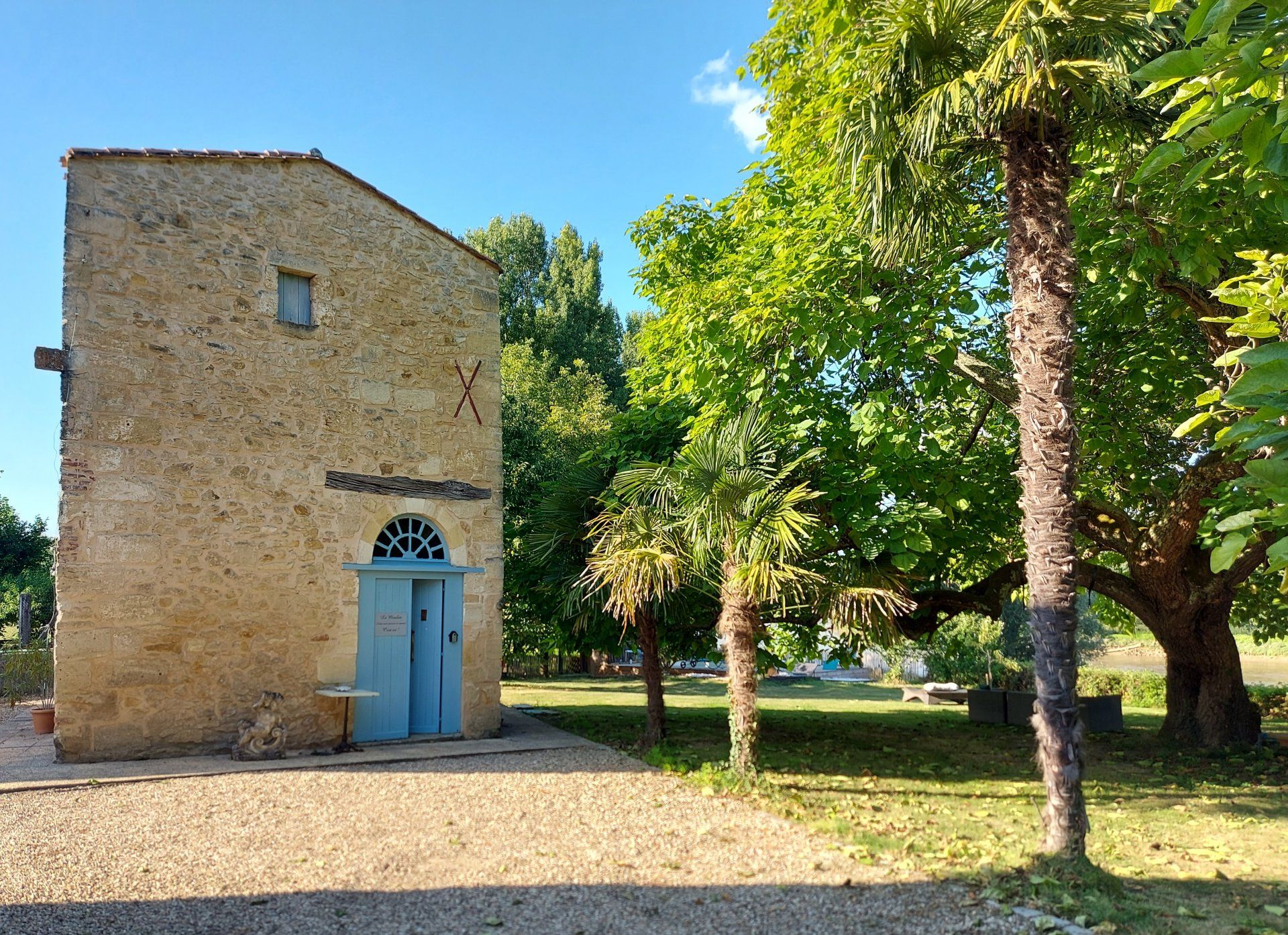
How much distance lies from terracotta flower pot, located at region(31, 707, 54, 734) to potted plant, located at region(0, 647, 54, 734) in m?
4.20

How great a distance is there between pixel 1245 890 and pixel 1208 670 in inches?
297

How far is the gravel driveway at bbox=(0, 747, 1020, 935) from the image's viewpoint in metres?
4.96

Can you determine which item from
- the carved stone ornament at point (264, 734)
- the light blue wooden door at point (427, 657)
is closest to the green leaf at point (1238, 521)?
the carved stone ornament at point (264, 734)

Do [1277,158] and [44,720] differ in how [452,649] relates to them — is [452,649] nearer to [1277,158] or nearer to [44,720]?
[44,720]

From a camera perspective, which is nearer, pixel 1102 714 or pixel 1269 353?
pixel 1269 353

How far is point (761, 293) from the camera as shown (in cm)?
848

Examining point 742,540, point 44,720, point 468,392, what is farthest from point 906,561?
point 44,720

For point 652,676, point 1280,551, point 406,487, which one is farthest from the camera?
point 406,487

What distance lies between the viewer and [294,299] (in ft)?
35.3

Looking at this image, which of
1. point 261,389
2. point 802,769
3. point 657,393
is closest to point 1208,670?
point 802,769

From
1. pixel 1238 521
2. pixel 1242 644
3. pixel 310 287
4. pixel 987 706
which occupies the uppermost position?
pixel 310 287

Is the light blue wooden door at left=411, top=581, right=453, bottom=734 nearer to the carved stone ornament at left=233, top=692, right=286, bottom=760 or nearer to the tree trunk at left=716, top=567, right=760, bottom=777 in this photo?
the carved stone ornament at left=233, top=692, right=286, bottom=760

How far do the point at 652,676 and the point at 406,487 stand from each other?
405cm

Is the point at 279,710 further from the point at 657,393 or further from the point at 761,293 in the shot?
the point at 761,293
